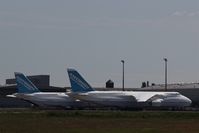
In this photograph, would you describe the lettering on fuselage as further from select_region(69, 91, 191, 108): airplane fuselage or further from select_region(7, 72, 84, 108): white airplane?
select_region(7, 72, 84, 108): white airplane

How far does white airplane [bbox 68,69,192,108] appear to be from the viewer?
125000mm

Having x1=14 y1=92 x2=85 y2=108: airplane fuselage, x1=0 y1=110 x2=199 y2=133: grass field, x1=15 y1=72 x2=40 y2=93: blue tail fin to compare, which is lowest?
x1=0 y1=110 x2=199 y2=133: grass field

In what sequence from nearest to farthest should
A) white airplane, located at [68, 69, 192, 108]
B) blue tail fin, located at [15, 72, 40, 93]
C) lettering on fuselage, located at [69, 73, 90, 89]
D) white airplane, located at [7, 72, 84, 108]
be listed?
white airplane, located at [68, 69, 192, 108] < white airplane, located at [7, 72, 84, 108] < blue tail fin, located at [15, 72, 40, 93] < lettering on fuselage, located at [69, 73, 90, 89]

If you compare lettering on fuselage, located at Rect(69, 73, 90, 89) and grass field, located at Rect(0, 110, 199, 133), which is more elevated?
lettering on fuselage, located at Rect(69, 73, 90, 89)

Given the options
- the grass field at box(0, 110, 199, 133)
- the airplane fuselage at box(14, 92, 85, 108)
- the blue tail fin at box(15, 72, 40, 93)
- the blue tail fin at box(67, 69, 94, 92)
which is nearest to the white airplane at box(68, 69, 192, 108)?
the blue tail fin at box(67, 69, 94, 92)

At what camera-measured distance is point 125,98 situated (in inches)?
5064

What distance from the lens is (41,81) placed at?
182250 millimetres

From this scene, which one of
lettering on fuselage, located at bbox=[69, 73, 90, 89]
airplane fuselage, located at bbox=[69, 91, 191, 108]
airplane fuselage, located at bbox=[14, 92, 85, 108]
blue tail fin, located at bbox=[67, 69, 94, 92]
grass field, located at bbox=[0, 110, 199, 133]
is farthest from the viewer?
lettering on fuselage, located at bbox=[69, 73, 90, 89]

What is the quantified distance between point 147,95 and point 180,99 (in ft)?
24.7

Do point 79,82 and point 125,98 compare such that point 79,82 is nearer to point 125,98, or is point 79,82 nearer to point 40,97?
point 40,97

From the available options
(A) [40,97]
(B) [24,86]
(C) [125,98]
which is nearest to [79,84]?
(A) [40,97]

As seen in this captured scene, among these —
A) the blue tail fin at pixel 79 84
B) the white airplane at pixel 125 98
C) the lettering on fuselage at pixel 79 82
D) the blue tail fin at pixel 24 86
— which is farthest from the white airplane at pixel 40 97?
the lettering on fuselage at pixel 79 82

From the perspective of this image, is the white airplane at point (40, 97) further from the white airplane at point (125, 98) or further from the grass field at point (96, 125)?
the grass field at point (96, 125)

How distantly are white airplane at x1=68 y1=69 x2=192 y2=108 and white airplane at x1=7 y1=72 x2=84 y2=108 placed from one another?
2.79 meters
